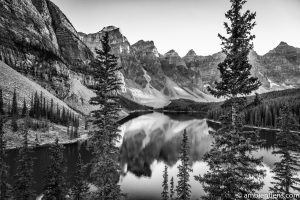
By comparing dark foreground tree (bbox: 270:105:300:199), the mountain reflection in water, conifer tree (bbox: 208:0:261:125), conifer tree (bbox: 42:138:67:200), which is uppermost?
conifer tree (bbox: 208:0:261:125)

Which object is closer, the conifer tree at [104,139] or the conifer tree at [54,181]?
the conifer tree at [104,139]

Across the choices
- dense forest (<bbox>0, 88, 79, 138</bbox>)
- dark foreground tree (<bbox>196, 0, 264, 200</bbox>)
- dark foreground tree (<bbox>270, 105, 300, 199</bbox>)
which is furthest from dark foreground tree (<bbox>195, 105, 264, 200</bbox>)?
dense forest (<bbox>0, 88, 79, 138</bbox>)

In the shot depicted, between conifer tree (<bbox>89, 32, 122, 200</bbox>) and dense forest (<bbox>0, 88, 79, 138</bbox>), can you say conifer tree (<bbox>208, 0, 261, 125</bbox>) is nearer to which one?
conifer tree (<bbox>89, 32, 122, 200</bbox>)

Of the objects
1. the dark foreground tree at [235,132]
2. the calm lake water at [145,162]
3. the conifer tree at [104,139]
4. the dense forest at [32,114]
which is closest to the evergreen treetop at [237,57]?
the dark foreground tree at [235,132]

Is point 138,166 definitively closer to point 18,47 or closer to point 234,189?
point 234,189

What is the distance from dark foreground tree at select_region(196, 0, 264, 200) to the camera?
51.8 feet

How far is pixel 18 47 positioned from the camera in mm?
193250

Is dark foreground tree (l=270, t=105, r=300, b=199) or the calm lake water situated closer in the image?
dark foreground tree (l=270, t=105, r=300, b=199)

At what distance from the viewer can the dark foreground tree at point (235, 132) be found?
15.8 m

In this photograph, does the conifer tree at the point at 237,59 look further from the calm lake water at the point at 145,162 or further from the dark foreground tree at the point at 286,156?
the calm lake water at the point at 145,162

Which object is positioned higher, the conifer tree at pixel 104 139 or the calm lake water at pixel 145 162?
the conifer tree at pixel 104 139

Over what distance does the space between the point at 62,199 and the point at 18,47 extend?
20107 cm

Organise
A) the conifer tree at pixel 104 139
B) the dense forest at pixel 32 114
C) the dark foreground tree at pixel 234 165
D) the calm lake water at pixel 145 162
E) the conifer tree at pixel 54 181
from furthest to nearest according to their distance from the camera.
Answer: the dense forest at pixel 32 114
the calm lake water at pixel 145 162
the conifer tree at pixel 54 181
the conifer tree at pixel 104 139
the dark foreground tree at pixel 234 165

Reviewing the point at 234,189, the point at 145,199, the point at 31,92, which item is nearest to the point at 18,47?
the point at 31,92
